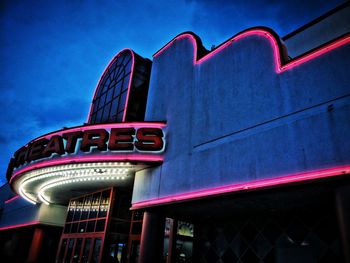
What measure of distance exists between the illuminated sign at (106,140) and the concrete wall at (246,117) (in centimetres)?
66

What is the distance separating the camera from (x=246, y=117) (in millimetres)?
8406

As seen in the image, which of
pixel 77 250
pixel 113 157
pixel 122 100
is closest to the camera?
pixel 113 157

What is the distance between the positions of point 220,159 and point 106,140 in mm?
4853

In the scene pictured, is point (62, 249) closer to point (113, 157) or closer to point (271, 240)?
point (113, 157)

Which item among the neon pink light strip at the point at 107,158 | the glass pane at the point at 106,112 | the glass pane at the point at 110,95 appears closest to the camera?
the neon pink light strip at the point at 107,158

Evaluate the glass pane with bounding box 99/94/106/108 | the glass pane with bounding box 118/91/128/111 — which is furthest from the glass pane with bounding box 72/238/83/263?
the glass pane with bounding box 99/94/106/108

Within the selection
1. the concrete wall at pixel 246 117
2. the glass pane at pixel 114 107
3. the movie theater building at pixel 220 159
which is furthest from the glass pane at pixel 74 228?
the glass pane at pixel 114 107

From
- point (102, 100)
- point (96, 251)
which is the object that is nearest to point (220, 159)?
point (96, 251)

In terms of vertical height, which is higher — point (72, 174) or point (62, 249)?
point (72, 174)

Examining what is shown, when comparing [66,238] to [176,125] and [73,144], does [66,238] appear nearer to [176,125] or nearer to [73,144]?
[73,144]

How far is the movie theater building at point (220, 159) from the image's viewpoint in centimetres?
681

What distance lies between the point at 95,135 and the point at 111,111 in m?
5.31

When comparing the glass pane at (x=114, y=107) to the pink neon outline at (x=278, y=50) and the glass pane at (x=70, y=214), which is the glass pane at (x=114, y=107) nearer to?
the glass pane at (x=70, y=214)

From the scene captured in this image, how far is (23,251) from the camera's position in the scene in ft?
73.5
